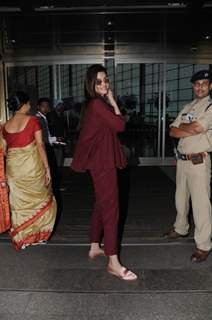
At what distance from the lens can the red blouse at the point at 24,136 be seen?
3.63 meters

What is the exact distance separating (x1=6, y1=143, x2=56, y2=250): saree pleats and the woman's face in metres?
1.02

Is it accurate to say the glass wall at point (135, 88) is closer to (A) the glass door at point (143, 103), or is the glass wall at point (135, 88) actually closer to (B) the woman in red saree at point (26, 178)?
(A) the glass door at point (143, 103)

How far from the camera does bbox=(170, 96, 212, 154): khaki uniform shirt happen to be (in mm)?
3354

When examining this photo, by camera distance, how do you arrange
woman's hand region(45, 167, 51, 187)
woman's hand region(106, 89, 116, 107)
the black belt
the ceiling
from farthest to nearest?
the ceiling → woman's hand region(45, 167, 51, 187) → the black belt → woman's hand region(106, 89, 116, 107)

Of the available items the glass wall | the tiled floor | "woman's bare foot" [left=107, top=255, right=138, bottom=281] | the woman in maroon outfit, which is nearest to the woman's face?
the woman in maroon outfit

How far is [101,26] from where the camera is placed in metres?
9.23

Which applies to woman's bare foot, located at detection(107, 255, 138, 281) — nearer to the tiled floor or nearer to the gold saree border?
the tiled floor

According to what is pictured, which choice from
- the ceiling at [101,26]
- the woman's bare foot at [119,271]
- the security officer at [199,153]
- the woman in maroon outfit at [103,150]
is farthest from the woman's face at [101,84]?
the ceiling at [101,26]

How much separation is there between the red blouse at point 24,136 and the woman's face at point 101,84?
3.00 ft

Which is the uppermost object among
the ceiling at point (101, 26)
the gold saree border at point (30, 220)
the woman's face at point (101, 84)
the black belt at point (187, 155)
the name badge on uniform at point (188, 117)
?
the ceiling at point (101, 26)

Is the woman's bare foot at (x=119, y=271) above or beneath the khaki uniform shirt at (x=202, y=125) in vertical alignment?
beneath

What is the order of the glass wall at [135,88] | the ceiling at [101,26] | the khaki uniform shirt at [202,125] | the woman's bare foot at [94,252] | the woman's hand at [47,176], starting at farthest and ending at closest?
the glass wall at [135,88] < the ceiling at [101,26] < the woman's hand at [47,176] < the woman's bare foot at [94,252] < the khaki uniform shirt at [202,125]

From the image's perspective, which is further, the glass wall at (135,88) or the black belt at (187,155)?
the glass wall at (135,88)

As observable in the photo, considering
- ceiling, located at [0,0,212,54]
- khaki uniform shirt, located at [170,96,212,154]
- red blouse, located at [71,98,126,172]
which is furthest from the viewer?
ceiling, located at [0,0,212,54]
